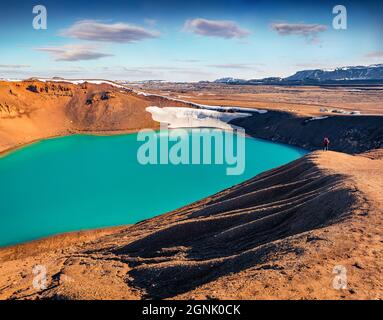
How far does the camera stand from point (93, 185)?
44625 mm

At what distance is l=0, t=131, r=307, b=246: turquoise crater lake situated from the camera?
109ft

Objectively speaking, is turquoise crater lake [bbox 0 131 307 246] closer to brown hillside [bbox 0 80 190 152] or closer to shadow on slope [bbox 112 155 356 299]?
shadow on slope [bbox 112 155 356 299]

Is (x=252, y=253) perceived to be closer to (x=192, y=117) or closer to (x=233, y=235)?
(x=233, y=235)

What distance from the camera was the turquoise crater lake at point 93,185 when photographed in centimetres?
3334

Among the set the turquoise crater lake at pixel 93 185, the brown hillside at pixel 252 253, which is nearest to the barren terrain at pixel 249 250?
the brown hillside at pixel 252 253

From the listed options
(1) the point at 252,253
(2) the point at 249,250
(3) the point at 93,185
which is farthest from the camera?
(3) the point at 93,185

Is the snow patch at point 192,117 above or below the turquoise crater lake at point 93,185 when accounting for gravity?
above

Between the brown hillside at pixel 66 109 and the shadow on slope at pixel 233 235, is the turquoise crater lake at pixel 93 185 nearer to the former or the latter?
the shadow on slope at pixel 233 235

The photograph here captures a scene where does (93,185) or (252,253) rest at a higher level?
(252,253)

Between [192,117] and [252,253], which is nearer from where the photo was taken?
[252,253]

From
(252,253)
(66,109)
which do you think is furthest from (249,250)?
(66,109)

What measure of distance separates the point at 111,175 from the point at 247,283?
40.7 meters

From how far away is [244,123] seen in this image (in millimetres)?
91000
